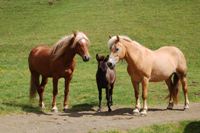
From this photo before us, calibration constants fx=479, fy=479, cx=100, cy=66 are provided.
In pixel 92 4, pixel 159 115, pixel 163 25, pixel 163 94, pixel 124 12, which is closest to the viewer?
pixel 159 115

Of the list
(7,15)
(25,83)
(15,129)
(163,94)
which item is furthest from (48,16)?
(15,129)

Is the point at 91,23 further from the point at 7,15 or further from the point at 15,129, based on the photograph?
the point at 15,129

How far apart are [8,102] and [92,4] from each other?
2623 centimetres

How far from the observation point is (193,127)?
11336mm

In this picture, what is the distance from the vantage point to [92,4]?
131 feet

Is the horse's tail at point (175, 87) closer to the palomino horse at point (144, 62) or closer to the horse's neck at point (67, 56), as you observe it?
the palomino horse at point (144, 62)

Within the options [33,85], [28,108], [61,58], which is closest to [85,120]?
[61,58]

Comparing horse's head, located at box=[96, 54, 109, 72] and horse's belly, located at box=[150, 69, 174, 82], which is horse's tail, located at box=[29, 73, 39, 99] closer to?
horse's head, located at box=[96, 54, 109, 72]

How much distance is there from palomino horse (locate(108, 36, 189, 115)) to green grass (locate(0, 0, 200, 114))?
6.74 ft

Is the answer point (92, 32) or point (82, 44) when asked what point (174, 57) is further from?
point (92, 32)

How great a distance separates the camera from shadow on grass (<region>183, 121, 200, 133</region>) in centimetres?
1122

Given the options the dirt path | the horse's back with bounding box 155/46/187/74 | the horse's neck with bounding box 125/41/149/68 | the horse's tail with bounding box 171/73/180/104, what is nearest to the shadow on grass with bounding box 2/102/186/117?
the dirt path

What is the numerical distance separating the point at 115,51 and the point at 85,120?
1.84 m

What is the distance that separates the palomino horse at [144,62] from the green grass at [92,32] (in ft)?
6.74
